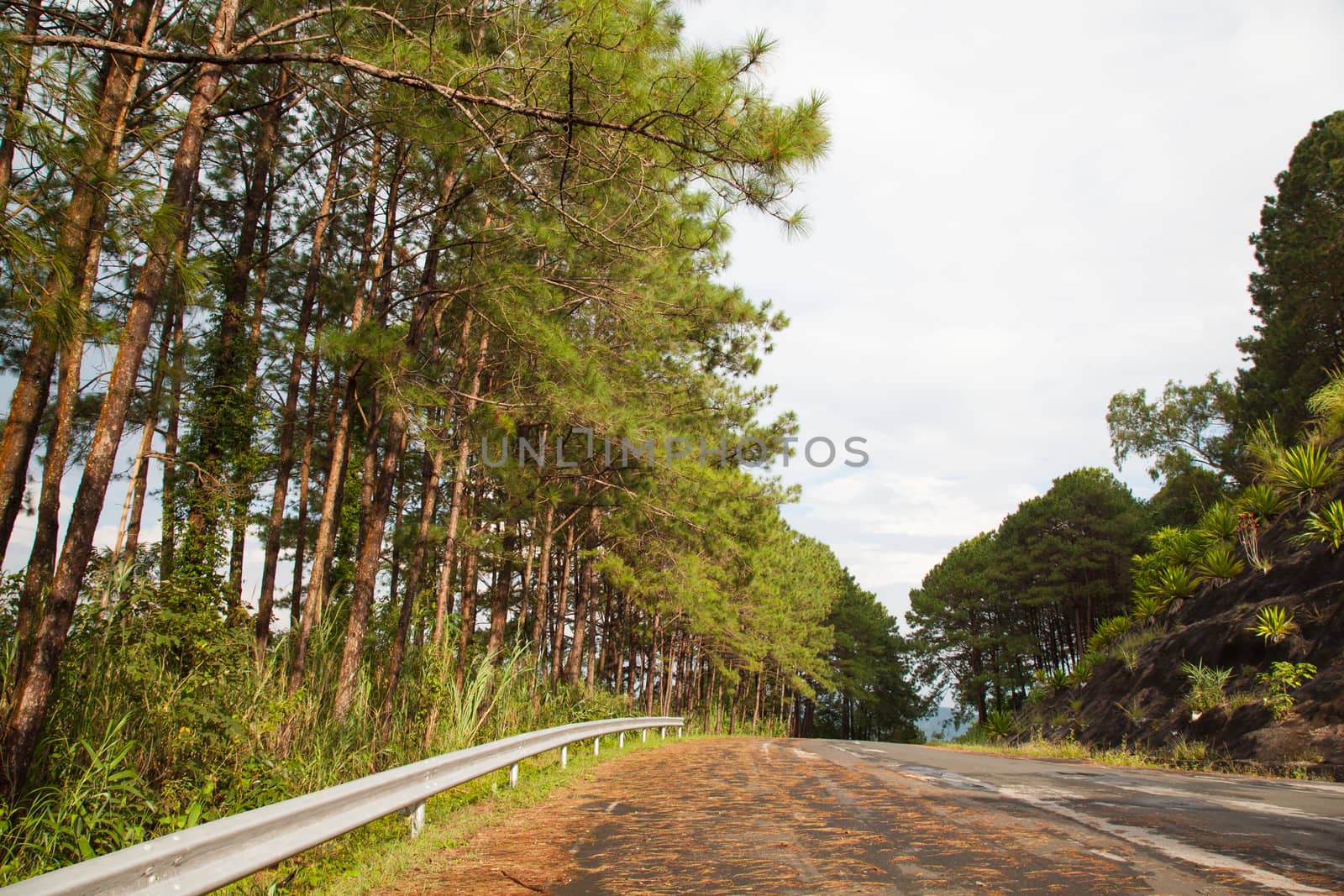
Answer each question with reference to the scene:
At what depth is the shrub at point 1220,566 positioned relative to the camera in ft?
53.7

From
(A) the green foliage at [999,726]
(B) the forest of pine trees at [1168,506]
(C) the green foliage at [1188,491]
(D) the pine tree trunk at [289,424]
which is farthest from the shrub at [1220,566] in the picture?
(C) the green foliage at [1188,491]

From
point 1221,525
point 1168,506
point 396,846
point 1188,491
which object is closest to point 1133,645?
point 1221,525

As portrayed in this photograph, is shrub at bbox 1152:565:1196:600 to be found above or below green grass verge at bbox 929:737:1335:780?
above

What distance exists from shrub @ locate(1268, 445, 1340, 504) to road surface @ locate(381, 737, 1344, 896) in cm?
768

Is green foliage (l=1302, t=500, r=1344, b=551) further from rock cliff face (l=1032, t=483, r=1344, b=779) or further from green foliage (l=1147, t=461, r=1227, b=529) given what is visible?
green foliage (l=1147, t=461, r=1227, b=529)

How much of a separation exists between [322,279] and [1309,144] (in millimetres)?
34948

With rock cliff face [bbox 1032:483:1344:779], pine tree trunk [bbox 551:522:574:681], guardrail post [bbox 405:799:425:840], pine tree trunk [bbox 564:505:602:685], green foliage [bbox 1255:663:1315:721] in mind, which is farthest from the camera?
pine tree trunk [bbox 564:505:602:685]

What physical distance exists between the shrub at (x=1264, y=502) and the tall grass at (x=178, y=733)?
15.3 m

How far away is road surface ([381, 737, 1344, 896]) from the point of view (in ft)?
14.3

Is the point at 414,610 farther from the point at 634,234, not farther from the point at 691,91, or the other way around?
the point at 691,91

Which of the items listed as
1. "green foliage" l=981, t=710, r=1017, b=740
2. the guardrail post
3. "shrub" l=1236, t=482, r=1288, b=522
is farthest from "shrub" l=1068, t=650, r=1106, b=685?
the guardrail post

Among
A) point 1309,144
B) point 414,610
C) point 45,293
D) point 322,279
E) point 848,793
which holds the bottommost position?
point 848,793

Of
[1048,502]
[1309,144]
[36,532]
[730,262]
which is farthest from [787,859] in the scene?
[1048,502]

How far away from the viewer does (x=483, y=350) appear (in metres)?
14.2
